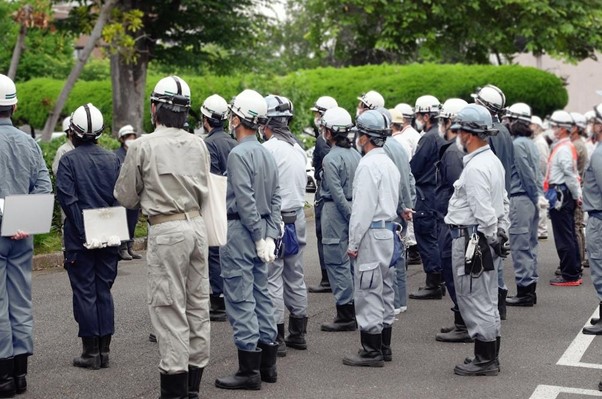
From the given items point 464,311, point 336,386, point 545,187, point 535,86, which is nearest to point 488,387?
point 464,311

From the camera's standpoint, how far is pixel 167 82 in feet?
21.5

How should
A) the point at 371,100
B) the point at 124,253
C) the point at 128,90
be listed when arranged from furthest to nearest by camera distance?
the point at 128,90 < the point at 124,253 < the point at 371,100

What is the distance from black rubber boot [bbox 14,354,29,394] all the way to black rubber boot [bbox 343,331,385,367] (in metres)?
2.49

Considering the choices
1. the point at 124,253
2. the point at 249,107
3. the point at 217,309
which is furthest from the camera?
the point at 124,253

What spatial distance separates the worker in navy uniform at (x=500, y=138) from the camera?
8.97 metres

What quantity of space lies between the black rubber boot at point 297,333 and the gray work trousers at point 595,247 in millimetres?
2796

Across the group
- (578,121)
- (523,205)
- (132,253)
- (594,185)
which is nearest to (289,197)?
(594,185)

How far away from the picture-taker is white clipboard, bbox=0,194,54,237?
22.0 feet

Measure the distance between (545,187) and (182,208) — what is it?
6841 millimetres

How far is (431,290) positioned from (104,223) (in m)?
4.73

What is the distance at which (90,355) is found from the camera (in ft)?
25.3

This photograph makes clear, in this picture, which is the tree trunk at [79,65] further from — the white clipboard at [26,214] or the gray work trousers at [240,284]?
the gray work trousers at [240,284]

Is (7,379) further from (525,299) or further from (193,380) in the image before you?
(525,299)

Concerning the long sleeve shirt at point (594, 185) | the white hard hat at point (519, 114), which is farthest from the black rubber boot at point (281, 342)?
the white hard hat at point (519, 114)
